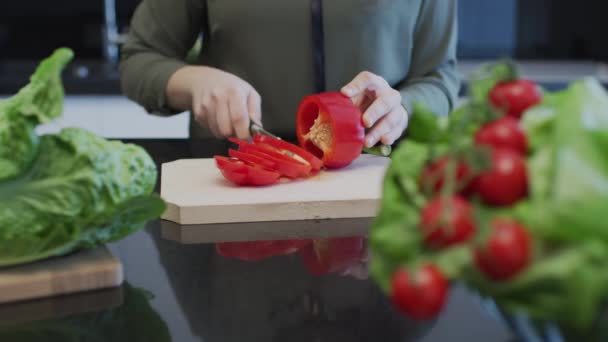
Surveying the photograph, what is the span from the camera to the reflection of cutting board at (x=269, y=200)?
44.3 inches

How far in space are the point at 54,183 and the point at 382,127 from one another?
77 centimetres

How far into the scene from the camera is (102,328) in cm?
73

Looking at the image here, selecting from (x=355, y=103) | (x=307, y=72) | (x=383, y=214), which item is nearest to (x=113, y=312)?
(x=383, y=214)

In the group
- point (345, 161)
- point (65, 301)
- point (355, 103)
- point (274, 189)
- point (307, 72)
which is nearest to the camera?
point (65, 301)

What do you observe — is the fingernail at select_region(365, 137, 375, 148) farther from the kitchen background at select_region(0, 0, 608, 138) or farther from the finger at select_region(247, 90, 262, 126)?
the kitchen background at select_region(0, 0, 608, 138)

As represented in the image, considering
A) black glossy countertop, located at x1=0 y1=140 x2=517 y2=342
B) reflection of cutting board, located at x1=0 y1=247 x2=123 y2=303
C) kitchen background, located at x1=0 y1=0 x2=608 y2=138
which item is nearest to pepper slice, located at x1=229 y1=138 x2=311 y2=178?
black glossy countertop, located at x1=0 y1=140 x2=517 y2=342

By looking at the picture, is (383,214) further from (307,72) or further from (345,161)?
(307,72)

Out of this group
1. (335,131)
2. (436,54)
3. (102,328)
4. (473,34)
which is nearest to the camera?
(102,328)

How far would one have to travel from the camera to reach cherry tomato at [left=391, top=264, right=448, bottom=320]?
1.46 feet

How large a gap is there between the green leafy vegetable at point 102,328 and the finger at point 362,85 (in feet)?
2.35

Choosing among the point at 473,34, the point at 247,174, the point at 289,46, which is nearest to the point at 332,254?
the point at 247,174

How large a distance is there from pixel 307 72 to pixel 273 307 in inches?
Result: 38.0

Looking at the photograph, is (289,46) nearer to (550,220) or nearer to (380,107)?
(380,107)

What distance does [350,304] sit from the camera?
0.79 metres
